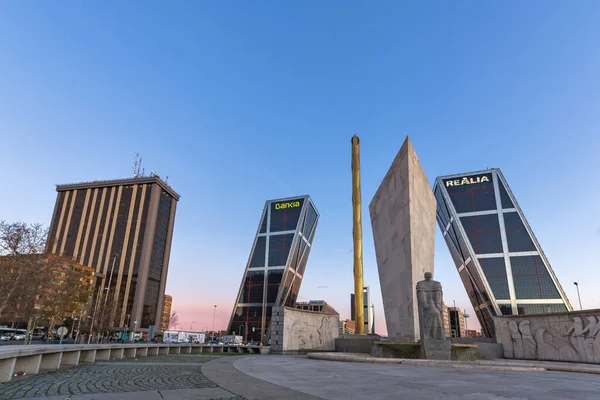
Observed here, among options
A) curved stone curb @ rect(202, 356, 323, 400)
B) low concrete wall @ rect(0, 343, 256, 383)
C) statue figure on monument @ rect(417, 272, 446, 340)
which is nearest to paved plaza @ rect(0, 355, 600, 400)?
curved stone curb @ rect(202, 356, 323, 400)

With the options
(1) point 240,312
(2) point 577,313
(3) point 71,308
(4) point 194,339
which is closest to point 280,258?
(1) point 240,312

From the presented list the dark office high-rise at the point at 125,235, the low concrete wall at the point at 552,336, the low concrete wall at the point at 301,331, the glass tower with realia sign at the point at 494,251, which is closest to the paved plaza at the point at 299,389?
the low concrete wall at the point at 552,336

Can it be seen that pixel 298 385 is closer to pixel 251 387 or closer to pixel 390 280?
pixel 251 387

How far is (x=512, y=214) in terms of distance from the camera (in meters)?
76.1

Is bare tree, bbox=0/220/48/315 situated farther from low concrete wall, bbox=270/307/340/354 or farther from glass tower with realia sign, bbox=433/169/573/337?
glass tower with realia sign, bbox=433/169/573/337

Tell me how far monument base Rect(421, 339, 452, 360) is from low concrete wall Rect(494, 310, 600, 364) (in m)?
7.04

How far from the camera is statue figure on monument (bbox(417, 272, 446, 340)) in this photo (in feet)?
48.4

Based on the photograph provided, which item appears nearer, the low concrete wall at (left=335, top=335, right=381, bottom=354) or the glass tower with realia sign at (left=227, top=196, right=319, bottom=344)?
the low concrete wall at (left=335, top=335, right=381, bottom=354)

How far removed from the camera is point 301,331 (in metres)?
25.0

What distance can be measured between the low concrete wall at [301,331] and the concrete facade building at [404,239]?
17.2 feet

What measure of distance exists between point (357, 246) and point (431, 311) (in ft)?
78.3

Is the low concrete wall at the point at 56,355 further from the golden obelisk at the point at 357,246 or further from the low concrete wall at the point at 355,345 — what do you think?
the golden obelisk at the point at 357,246

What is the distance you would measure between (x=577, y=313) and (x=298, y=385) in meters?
16.2

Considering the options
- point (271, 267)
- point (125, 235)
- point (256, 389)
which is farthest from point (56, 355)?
point (125, 235)
